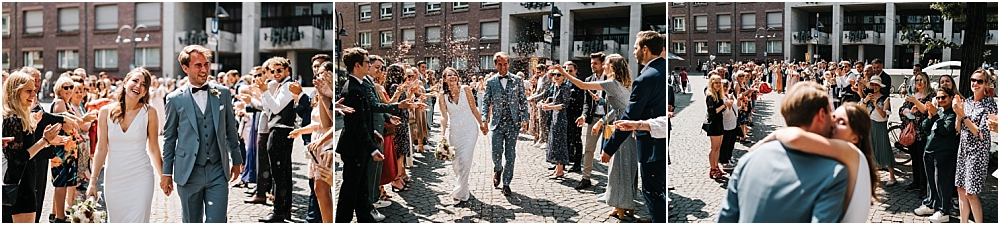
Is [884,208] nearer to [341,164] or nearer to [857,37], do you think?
[857,37]

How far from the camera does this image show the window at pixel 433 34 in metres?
4.30

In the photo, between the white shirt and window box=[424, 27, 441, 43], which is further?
window box=[424, 27, 441, 43]

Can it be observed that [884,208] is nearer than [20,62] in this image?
Yes

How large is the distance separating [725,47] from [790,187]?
1.89 meters

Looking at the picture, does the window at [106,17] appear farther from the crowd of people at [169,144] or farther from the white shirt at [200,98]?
the white shirt at [200,98]

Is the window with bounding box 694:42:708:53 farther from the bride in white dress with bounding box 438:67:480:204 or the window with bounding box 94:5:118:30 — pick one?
the window with bounding box 94:5:118:30

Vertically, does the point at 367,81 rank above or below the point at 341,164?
above

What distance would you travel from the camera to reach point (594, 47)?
163 inches

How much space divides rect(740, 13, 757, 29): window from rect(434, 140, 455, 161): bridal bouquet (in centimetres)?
191

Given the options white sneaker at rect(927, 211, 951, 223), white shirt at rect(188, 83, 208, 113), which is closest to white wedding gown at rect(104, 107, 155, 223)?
white shirt at rect(188, 83, 208, 113)

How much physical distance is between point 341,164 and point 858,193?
9.87 feet

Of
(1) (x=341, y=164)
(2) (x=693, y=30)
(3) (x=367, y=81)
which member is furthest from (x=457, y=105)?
(2) (x=693, y=30)

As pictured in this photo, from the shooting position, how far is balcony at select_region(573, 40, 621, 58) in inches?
159

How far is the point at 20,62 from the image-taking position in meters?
25.5
